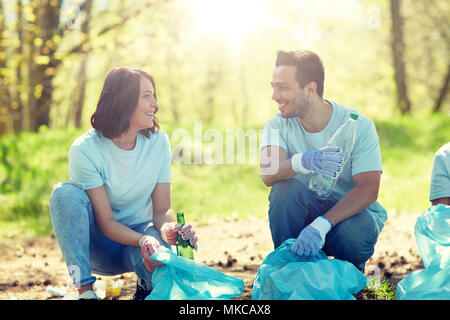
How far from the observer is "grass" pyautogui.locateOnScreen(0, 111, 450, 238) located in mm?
6562

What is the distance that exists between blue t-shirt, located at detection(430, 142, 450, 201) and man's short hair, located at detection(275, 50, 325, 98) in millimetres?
881

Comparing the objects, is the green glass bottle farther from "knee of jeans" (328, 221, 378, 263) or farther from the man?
"knee of jeans" (328, 221, 378, 263)

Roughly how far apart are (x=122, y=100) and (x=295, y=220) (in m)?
1.25

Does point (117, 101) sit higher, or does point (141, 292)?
point (117, 101)

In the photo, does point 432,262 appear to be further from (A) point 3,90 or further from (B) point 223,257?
(A) point 3,90

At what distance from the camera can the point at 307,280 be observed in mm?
2643

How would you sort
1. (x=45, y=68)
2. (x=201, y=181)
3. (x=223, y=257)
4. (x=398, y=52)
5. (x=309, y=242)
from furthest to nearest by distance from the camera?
1. (x=398, y=52)
2. (x=45, y=68)
3. (x=201, y=181)
4. (x=223, y=257)
5. (x=309, y=242)

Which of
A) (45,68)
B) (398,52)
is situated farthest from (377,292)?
(398,52)

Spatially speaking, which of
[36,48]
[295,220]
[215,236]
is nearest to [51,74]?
[36,48]

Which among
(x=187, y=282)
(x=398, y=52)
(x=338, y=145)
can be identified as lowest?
(x=187, y=282)

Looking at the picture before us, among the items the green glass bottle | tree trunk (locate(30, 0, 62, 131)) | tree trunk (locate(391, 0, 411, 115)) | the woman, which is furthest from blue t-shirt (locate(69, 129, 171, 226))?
tree trunk (locate(391, 0, 411, 115))

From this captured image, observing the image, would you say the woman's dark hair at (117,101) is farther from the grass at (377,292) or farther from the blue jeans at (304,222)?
the grass at (377,292)

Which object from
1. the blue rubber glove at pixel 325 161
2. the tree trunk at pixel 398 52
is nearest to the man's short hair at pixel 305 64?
the blue rubber glove at pixel 325 161

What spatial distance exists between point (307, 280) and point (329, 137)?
3.51ft
